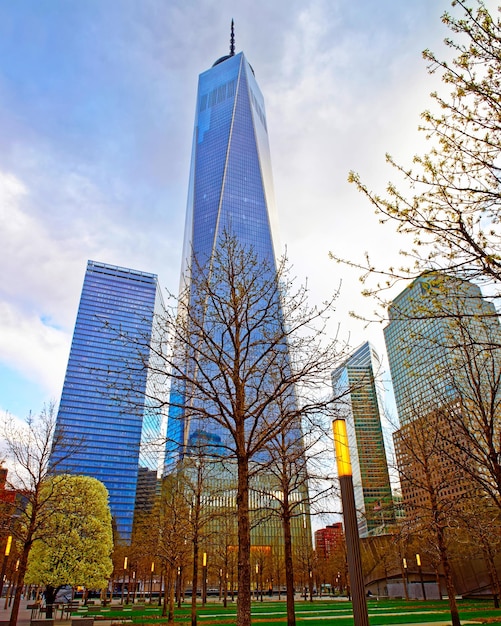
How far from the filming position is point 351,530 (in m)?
6.56

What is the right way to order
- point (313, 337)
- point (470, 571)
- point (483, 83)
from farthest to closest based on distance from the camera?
point (470, 571) → point (313, 337) → point (483, 83)

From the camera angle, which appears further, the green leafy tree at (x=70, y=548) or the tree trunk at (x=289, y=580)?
the green leafy tree at (x=70, y=548)

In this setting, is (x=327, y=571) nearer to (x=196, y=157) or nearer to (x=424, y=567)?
(x=424, y=567)

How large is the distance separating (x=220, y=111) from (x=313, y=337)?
172642 mm

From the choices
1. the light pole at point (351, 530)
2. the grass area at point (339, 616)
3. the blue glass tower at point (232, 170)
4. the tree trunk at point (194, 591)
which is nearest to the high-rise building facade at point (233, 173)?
the blue glass tower at point (232, 170)

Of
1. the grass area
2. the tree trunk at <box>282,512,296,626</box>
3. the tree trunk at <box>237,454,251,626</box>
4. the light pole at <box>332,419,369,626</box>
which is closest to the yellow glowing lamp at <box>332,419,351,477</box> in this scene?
the light pole at <box>332,419,369,626</box>

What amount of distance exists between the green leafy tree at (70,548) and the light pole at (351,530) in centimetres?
2127

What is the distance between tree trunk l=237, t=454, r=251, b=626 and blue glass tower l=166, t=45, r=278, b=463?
10538 cm

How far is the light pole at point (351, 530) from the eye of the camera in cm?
604

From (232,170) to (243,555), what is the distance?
141 m

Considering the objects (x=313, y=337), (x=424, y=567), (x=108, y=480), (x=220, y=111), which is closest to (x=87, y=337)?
(x=108, y=480)

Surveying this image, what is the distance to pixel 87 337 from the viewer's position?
539 ft

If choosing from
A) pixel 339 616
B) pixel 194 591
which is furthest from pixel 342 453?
pixel 339 616

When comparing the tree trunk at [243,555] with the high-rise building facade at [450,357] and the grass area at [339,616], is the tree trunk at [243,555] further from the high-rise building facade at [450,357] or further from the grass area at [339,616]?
the grass area at [339,616]
